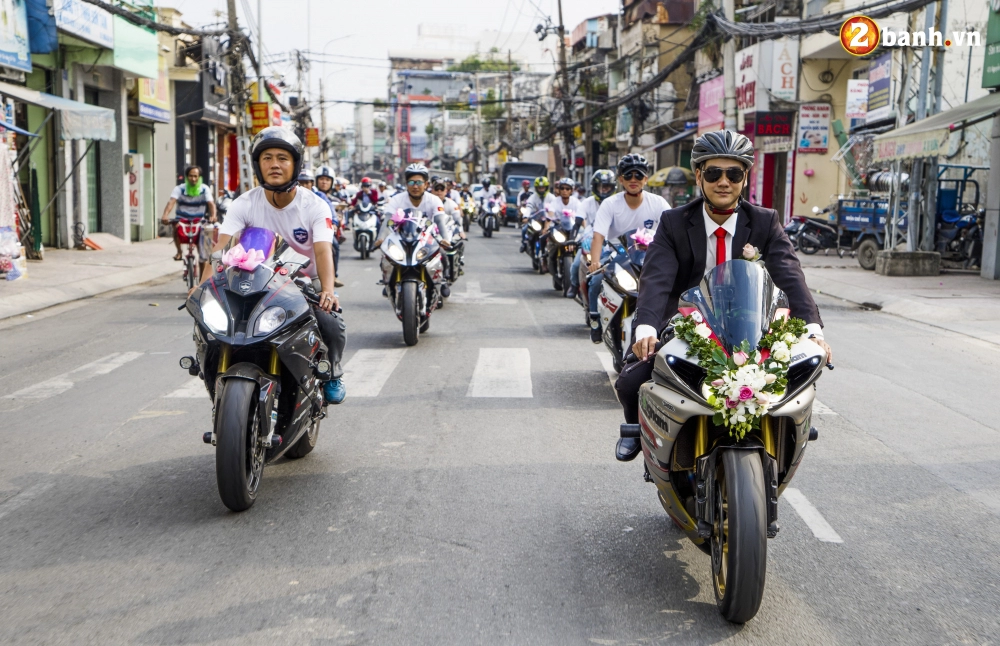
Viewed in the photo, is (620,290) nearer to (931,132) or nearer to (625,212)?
(625,212)

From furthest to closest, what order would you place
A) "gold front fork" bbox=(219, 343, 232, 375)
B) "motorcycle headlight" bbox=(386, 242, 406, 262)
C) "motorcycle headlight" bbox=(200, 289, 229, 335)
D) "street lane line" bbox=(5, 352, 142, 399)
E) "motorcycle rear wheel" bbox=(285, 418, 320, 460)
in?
"motorcycle headlight" bbox=(386, 242, 406, 262) → "street lane line" bbox=(5, 352, 142, 399) → "motorcycle rear wheel" bbox=(285, 418, 320, 460) → "gold front fork" bbox=(219, 343, 232, 375) → "motorcycle headlight" bbox=(200, 289, 229, 335)

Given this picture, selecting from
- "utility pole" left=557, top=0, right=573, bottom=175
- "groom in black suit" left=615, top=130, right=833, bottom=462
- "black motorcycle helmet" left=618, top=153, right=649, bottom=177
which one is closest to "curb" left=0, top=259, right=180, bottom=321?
"black motorcycle helmet" left=618, top=153, right=649, bottom=177

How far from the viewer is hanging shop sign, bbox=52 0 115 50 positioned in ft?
68.1

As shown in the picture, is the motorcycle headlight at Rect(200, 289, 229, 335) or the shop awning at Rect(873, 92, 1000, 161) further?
the shop awning at Rect(873, 92, 1000, 161)

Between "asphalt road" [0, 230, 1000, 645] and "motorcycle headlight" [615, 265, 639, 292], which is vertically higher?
"motorcycle headlight" [615, 265, 639, 292]

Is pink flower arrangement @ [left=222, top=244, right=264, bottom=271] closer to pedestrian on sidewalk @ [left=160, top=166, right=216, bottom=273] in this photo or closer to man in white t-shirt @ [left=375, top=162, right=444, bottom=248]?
man in white t-shirt @ [left=375, top=162, right=444, bottom=248]

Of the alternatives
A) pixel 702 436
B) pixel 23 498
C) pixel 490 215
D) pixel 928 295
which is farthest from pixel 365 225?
pixel 702 436

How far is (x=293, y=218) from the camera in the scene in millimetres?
6156

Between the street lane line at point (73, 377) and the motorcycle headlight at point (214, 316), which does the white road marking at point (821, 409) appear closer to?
the motorcycle headlight at point (214, 316)

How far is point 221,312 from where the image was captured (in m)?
5.09

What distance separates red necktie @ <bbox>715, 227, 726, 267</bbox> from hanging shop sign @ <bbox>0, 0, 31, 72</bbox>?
17020 mm

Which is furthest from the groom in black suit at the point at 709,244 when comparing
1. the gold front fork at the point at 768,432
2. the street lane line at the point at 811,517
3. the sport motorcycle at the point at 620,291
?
the sport motorcycle at the point at 620,291

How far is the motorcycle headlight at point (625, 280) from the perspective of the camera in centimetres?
820

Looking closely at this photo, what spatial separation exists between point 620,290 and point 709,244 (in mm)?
3759
